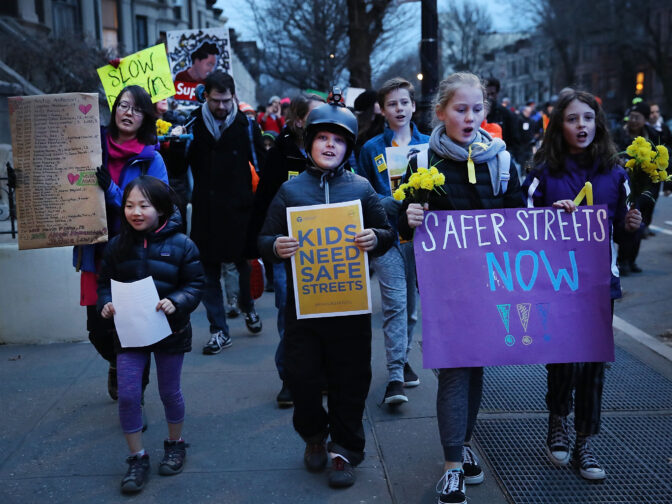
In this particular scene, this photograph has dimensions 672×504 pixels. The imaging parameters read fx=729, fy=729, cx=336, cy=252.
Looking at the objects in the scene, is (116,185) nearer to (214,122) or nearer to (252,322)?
(214,122)

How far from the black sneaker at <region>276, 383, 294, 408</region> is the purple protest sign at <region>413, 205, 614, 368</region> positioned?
1.49 m

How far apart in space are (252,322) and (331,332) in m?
2.85

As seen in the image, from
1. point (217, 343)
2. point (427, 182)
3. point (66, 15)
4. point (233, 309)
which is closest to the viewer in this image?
point (427, 182)

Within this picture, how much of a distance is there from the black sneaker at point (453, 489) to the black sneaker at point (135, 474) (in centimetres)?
145

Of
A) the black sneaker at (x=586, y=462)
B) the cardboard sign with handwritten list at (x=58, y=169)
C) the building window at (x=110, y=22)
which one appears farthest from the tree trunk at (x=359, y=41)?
the black sneaker at (x=586, y=462)

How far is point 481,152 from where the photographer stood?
3463mm

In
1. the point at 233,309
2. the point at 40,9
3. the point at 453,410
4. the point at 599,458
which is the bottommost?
the point at 599,458

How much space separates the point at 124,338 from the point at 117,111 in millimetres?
1460

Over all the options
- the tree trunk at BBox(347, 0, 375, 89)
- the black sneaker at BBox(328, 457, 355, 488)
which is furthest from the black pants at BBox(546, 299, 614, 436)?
the tree trunk at BBox(347, 0, 375, 89)

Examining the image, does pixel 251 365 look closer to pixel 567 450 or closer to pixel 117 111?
pixel 117 111

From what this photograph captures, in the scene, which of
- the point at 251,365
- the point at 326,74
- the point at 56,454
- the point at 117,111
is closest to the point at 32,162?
the point at 117,111

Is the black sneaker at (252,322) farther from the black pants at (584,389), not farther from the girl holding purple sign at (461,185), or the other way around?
the black pants at (584,389)

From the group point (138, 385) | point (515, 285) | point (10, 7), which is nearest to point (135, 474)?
point (138, 385)

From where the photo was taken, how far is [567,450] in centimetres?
377
